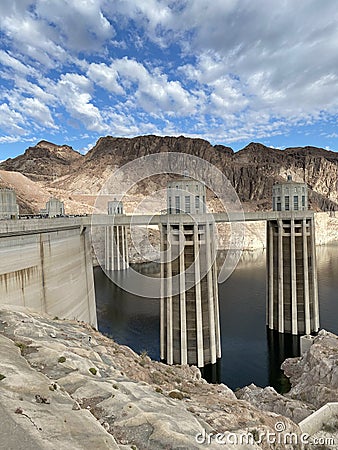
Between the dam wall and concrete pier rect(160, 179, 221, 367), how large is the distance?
658 cm

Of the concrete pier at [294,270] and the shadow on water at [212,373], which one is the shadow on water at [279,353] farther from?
the shadow on water at [212,373]

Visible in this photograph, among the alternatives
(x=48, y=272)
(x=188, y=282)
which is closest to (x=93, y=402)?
(x=48, y=272)

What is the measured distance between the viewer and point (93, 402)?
8398 millimetres

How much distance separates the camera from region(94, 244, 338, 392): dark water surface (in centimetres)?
2886

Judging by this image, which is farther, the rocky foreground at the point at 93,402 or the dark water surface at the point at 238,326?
the dark water surface at the point at 238,326

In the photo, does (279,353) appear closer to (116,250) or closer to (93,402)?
(93,402)

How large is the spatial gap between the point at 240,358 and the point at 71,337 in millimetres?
21770

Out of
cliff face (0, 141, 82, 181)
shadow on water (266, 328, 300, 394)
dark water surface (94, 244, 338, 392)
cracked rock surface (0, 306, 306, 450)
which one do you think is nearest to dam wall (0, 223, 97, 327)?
cracked rock surface (0, 306, 306, 450)

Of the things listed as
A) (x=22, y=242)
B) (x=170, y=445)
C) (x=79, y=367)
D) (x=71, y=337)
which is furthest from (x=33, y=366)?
(x=22, y=242)

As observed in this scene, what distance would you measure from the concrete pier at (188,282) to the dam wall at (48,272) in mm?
6584

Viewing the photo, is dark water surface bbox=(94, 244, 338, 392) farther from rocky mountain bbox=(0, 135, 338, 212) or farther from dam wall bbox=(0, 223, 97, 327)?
rocky mountain bbox=(0, 135, 338, 212)

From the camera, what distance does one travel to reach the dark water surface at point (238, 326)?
28.9m

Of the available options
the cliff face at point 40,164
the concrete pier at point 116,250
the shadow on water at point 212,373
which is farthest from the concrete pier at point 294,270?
the cliff face at point 40,164

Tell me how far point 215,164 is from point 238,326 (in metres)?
135
